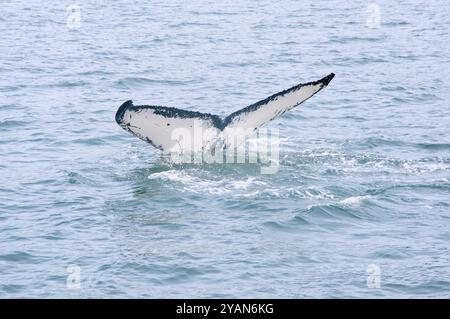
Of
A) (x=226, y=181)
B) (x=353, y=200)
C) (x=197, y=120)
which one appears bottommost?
(x=353, y=200)

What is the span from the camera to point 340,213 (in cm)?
1602

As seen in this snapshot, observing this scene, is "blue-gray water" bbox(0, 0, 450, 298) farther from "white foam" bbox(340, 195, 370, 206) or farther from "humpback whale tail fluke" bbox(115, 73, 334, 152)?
"humpback whale tail fluke" bbox(115, 73, 334, 152)

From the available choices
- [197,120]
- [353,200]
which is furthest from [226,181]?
[353,200]

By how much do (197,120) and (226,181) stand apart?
1353mm

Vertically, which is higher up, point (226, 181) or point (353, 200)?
point (226, 181)

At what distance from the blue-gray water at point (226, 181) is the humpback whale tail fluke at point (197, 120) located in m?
0.84

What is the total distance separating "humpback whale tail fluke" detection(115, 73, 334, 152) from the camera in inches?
624

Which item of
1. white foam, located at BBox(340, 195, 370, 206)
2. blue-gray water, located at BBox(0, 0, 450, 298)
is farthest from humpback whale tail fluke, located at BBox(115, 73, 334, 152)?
white foam, located at BBox(340, 195, 370, 206)

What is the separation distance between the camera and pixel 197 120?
16.4 meters

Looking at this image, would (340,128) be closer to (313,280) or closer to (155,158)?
(155,158)

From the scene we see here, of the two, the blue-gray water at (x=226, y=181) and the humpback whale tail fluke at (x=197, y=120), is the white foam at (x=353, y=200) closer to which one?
the blue-gray water at (x=226, y=181)

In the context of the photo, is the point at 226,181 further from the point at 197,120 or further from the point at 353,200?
the point at 353,200

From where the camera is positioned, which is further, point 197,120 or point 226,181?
point 226,181
